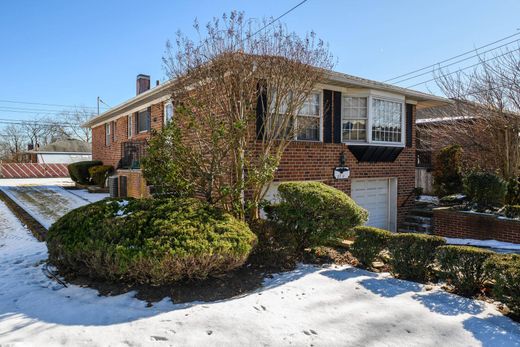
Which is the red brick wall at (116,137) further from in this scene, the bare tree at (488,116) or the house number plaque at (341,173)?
the bare tree at (488,116)

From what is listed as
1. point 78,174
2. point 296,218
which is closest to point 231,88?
point 296,218

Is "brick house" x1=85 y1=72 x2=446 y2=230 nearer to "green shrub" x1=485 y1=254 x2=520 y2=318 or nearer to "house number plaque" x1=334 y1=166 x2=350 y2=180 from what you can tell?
"house number plaque" x1=334 y1=166 x2=350 y2=180

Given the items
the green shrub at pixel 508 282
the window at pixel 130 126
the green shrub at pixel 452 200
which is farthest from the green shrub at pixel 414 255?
the window at pixel 130 126

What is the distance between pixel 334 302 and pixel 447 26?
1140 cm

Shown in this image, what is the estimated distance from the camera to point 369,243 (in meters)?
5.62

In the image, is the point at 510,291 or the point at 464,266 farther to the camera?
the point at 464,266

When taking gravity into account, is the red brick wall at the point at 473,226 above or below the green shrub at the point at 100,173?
below

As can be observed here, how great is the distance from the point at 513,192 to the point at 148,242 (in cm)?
1071

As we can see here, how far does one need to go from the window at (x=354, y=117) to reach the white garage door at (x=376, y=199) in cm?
141

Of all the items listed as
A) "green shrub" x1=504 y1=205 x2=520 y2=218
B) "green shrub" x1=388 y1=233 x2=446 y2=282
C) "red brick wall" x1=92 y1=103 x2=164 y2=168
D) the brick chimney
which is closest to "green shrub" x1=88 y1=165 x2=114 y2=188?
"red brick wall" x1=92 y1=103 x2=164 y2=168

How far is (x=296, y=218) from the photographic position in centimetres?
591

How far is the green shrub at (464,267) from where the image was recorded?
4484 mm

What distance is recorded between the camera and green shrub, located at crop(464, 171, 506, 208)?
10.1 metres

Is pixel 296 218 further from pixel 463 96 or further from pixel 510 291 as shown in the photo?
pixel 463 96
